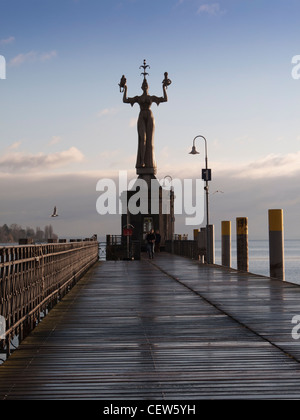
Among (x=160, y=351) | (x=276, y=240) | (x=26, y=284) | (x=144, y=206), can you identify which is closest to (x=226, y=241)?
(x=276, y=240)

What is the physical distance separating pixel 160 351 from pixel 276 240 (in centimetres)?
1626

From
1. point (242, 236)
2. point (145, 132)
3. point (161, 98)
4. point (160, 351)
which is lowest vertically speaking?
point (160, 351)

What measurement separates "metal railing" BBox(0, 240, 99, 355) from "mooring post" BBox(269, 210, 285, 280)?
11069 mm

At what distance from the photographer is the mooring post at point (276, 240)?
24297 mm

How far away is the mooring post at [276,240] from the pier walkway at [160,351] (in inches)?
328

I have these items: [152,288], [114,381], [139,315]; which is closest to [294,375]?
[114,381]

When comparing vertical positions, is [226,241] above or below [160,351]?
above

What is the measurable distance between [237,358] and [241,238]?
22.3 m

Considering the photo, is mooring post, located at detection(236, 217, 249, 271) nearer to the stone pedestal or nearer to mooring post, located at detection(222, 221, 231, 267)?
mooring post, located at detection(222, 221, 231, 267)

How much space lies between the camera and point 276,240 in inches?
960

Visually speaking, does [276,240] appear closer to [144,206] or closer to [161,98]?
[144,206]

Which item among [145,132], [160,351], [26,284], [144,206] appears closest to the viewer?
[160,351]

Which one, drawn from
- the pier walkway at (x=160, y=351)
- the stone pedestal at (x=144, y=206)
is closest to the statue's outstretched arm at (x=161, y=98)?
the stone pedestal at (x=144, y=206)

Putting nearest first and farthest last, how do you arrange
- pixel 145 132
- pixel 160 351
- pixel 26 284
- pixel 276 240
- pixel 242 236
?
pixel 160 351 < pixel 26 284 < pixel 276 240 < pixel 242 236 < pixel 145 132
